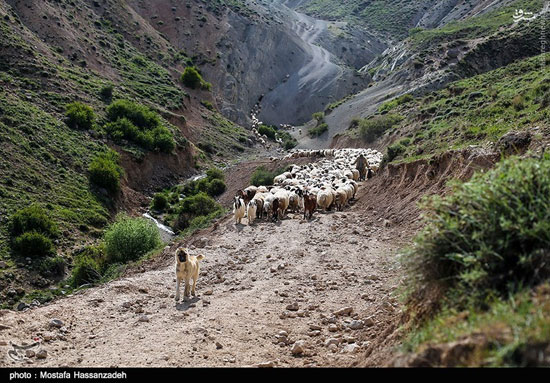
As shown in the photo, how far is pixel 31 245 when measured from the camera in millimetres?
22625

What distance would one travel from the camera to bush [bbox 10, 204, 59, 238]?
A: 77.8 ft

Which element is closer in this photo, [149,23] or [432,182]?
[432,182]

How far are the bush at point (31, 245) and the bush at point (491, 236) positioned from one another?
821 inches

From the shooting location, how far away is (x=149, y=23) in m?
79.5

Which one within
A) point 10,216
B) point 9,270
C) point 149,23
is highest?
point 149,23

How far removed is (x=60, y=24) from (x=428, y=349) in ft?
187

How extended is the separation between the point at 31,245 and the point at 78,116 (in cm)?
1819

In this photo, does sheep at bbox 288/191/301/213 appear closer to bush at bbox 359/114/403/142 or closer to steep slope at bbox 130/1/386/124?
bush at bbox 359/114/403/142

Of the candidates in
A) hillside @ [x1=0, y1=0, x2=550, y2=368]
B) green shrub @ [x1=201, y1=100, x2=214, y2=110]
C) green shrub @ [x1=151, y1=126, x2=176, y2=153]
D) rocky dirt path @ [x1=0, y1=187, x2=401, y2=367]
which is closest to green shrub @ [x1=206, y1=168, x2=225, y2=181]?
hillside @ [x1=0, y1=0, x2=550, y2=368]

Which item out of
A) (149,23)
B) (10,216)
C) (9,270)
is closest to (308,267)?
(9,270)

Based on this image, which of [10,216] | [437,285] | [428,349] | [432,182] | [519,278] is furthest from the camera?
[10,216]

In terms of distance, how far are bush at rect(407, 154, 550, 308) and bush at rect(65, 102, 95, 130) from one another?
36451 mm

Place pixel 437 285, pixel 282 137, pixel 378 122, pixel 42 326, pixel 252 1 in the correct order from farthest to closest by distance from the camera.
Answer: pixel 252 1, pixel 282 137, pixel 378 122, pixel 42 326, pixel 437 285

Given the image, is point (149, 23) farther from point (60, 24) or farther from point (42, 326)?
point (42, 326)
